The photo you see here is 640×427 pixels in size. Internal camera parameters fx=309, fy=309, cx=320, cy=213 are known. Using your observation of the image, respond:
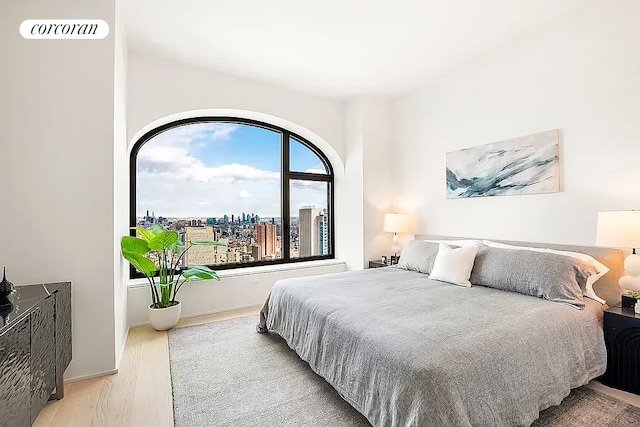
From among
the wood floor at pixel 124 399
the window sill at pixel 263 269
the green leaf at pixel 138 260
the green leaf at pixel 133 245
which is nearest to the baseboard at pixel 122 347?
Answer: the wood floor at pixel 124 399

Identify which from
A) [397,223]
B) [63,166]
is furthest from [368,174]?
[63,166]

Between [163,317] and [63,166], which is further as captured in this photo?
[163,317]

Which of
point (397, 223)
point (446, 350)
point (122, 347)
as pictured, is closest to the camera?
point (446, 350)

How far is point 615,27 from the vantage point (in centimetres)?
244

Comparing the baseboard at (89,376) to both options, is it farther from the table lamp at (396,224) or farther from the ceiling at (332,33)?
the table lamp at (396,224)

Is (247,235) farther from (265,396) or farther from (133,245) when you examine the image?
(265,396)

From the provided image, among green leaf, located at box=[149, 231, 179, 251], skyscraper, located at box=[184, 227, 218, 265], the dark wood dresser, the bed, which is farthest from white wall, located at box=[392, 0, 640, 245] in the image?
the dark wood dresser

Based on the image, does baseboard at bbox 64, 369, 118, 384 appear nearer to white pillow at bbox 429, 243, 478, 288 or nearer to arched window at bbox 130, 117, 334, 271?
arched window at bbox 130, 117, 334, 271

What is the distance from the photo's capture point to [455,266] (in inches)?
109

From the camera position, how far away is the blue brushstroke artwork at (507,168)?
283 cm

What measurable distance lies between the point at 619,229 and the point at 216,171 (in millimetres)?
4072

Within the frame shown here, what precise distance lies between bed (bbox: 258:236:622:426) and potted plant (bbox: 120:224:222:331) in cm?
130

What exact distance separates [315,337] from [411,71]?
3196mm

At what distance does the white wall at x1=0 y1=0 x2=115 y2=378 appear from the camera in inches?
81.2
